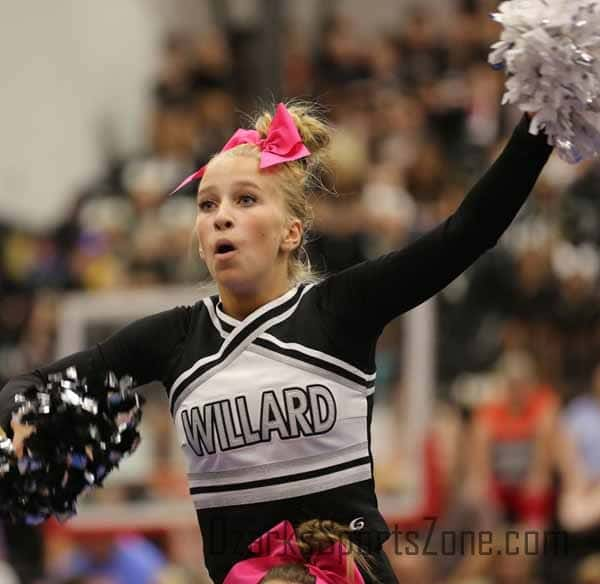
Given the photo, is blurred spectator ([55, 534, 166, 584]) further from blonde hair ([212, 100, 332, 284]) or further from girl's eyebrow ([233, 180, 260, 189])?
girl's eyebrow ([233, 180, 260, 189])

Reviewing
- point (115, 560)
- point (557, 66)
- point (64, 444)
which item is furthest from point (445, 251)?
point (115, 560)

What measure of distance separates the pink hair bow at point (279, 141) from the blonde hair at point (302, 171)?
0.9 inches

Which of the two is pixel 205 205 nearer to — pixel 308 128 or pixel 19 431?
pixel 308 128

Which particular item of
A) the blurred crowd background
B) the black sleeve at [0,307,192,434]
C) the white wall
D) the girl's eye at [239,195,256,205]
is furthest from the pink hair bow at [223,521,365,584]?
the white wall

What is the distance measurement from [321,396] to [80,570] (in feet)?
12.3

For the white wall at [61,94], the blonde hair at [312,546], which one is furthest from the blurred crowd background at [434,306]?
the blonde hair at [312,546]

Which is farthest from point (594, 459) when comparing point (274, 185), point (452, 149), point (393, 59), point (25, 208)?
point (25, 208)

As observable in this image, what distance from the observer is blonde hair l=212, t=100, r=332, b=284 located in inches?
141

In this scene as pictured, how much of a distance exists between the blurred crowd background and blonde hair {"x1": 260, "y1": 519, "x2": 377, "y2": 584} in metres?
1.99

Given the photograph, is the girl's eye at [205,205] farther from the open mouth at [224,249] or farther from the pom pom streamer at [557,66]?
the pom pom streamer at [557,66]

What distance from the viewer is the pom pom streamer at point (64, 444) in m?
3.54

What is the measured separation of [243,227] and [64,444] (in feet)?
2.15

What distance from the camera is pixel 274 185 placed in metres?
3.55

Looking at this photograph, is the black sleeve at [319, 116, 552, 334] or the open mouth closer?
the black sleeve at [319, 116, 552, 334]
